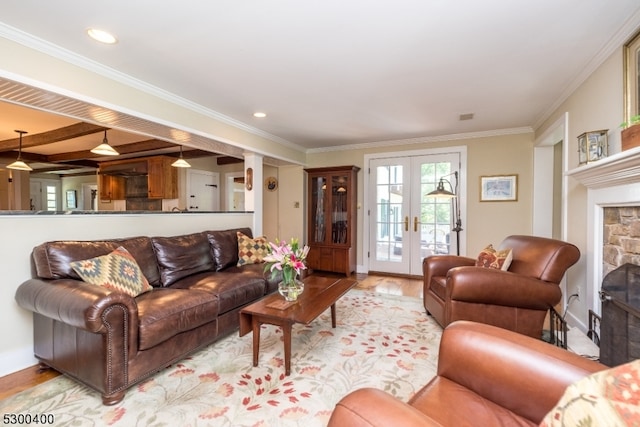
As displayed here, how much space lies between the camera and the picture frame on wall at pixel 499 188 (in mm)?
4257

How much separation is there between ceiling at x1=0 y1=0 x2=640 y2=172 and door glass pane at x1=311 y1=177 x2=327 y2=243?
1.95 metres

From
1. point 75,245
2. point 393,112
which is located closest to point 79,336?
point 75,245

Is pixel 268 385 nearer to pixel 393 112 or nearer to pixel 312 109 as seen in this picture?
pixel 312 109

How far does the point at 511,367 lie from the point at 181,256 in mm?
2741

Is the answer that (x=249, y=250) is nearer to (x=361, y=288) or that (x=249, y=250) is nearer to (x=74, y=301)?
(x=361, y=288)

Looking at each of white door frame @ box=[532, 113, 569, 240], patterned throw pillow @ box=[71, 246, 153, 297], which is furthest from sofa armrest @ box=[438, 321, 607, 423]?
white door frame @ box=[532, 113, 569, 240]

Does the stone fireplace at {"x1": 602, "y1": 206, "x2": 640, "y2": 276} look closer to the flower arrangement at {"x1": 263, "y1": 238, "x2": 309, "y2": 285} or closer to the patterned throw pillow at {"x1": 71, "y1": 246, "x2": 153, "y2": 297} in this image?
the flower arrangement at {"x1": 263, "y1": 238, "x2": 309, "y2": 285}

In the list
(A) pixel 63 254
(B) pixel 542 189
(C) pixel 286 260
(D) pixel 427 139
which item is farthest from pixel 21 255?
(B) pixel 542 189

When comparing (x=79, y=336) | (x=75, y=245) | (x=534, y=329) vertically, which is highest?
(x=75, y=245)

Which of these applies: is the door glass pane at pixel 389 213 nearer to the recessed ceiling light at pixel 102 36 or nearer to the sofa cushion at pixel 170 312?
the sofa cushion at pixel 170 312

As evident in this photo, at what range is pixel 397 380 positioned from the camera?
6.38 feet

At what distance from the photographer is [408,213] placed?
4844mm

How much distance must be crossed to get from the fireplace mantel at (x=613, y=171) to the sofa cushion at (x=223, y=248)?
3.31 meters

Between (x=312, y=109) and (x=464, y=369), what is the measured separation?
2.99 meters
